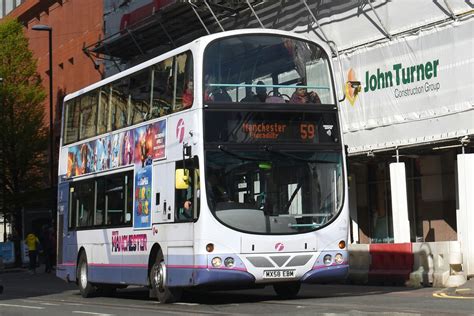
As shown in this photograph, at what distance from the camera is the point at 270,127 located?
15.2 m

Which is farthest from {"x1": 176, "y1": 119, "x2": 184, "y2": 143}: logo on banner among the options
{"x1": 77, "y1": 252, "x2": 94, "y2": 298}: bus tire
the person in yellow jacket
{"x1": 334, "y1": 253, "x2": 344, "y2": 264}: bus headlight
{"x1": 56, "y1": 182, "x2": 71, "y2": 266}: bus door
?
the person in yellow jacket

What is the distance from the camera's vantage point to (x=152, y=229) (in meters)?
16.5

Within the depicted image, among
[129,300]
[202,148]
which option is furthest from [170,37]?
[202,148]

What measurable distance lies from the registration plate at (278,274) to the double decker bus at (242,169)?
19mm

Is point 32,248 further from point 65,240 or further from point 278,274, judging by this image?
point 278,274

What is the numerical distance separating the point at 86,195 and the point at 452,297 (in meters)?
8.46

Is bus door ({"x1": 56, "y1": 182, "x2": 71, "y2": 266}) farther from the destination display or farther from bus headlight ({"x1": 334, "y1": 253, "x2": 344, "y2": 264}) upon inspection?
bus headlight ({"x1": 334, "y1": 253, "x2": 344, "y2": 264})

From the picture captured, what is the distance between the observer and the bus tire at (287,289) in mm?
16641

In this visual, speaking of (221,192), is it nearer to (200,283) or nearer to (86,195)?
(200,283)

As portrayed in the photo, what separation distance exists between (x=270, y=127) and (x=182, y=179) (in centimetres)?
176

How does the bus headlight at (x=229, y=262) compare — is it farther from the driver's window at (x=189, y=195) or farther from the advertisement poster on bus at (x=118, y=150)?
the advertisement poster on bus at (x=118, y=150)

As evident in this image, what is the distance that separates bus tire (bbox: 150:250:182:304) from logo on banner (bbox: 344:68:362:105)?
30.1ft

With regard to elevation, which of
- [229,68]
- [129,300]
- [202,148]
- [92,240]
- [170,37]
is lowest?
[129,300]

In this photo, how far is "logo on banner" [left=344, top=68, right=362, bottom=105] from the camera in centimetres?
2352
